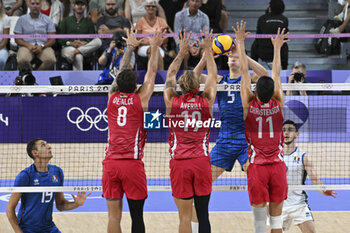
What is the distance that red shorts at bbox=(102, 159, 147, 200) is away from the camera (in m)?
7.10

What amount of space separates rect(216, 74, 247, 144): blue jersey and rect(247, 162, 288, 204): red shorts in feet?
3.87

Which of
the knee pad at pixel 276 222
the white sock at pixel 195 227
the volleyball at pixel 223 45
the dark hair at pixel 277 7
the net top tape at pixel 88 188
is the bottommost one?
the white sock at pixel 195 227

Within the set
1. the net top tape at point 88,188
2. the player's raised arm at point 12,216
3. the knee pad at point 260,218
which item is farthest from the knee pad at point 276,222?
the player's raised arm at point 12,216

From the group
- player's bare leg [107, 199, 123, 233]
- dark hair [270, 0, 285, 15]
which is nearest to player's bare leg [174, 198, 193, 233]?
player's bare leg [107, 199, 123, 233]

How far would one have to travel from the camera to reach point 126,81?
714 centimetres

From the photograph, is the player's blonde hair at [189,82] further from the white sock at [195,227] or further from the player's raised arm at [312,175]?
the player's raised arm at [312,175]

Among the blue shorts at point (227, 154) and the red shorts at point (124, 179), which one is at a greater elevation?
the blue shorts at point (227, 154)

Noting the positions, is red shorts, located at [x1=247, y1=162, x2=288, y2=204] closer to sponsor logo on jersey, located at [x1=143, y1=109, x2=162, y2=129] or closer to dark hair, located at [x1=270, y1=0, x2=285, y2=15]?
sponsor logo on jersey, located at [x1=143, y1=109, x2=162, y2=129]

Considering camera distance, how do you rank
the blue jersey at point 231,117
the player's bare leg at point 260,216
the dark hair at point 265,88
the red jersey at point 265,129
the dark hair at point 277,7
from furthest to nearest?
the dark hair at point 277,7, the blue jersey at point 231,117, the player's bare leg at point 260,216, the red jersey at point 265,129, the dark hair at point 265,88

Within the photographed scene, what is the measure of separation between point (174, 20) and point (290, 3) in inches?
211

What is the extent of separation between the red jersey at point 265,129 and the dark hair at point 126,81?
58.2 inches

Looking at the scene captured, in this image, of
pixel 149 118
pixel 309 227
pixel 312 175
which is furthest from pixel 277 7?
pixel 309 227

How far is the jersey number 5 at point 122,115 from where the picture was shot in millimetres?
7156

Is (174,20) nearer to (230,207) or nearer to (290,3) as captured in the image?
(290,3)
